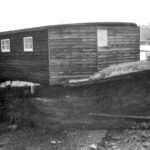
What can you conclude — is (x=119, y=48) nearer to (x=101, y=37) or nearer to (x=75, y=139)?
(x=101, y=37)

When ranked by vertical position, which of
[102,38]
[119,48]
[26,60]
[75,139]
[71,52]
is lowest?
[75,139]

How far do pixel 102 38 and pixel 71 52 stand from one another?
2.28m

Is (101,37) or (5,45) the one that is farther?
(5,45)

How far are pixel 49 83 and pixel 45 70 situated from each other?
86 centimetres

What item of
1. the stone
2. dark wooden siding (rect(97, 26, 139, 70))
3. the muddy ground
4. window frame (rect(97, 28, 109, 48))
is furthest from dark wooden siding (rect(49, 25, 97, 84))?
the stone

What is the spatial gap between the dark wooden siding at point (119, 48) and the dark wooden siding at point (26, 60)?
3458 mm

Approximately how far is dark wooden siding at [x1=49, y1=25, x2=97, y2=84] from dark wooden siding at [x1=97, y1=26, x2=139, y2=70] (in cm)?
78

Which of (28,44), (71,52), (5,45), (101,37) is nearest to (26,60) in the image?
(28,44)

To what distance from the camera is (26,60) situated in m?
16.5

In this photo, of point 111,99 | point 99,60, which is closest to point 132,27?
point 99,60

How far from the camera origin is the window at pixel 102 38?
15023mm

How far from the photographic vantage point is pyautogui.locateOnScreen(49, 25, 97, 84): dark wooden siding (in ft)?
46.9

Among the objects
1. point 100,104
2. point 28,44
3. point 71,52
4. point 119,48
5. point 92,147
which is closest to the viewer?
point 92,147

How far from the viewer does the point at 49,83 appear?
14438mm
